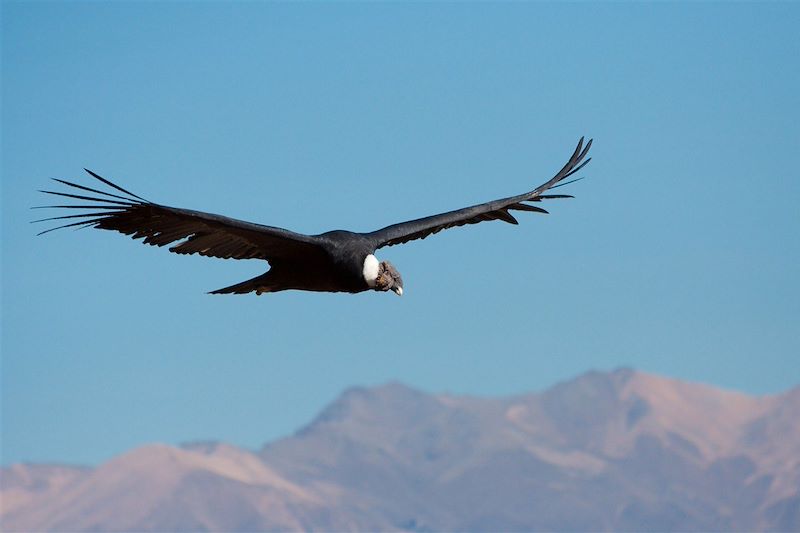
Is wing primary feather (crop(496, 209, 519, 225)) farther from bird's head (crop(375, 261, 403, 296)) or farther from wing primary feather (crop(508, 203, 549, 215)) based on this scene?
bird's head (crop(375, 261, 403, 296))

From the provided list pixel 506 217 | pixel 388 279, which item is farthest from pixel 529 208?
pixel 388 279

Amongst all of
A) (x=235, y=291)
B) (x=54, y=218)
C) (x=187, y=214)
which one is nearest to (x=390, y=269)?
(x=235, y=291)

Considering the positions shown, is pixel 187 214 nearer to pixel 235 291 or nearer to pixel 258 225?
pixel 258 225

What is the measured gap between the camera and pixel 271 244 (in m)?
27.0

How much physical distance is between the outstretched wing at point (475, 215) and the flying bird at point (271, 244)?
45 millimetres

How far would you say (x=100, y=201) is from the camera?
81.5 ft

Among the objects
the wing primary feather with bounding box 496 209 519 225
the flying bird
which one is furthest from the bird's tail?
the wing primary feather with bounding box 496 209 519 225

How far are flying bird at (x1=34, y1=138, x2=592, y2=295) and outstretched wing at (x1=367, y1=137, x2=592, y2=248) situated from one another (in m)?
0.05

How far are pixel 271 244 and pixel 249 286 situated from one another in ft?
4.21

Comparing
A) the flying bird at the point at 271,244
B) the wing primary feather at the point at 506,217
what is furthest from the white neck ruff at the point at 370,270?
the wing primary feather at the point at 506,217

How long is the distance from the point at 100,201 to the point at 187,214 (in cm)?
150

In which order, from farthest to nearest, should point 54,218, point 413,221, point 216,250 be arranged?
point 413,221 < point 216,250 < point 54,218

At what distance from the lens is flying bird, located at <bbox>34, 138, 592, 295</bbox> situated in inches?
992

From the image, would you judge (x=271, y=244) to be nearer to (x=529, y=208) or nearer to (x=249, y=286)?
(x=249, y=286)
